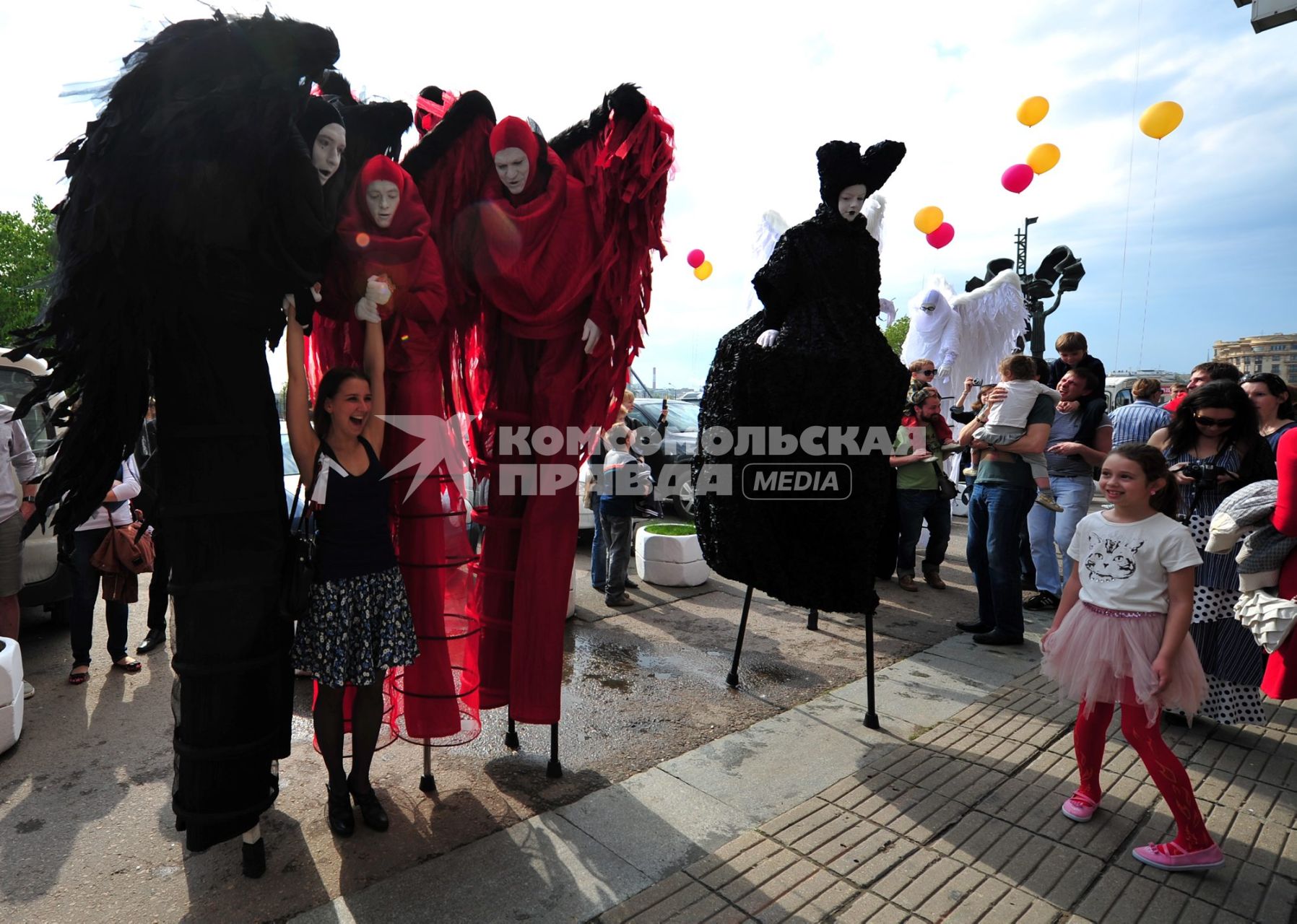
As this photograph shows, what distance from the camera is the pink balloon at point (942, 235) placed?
10375 mm

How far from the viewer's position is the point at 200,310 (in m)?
2.11

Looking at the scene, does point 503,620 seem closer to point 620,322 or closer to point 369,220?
point 620,322

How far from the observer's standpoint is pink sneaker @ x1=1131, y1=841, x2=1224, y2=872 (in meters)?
2.42

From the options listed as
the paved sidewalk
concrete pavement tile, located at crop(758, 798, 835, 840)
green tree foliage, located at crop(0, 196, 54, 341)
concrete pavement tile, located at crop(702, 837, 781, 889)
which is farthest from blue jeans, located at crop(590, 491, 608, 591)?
green tree foliage, located at crop(0, 196, 54, 341)

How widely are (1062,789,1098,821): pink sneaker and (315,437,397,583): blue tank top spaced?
2.65 meters

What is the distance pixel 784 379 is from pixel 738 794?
1779 mm

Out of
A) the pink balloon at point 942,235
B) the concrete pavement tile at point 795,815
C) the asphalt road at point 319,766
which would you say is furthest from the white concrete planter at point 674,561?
the pink balloon at point 942,235

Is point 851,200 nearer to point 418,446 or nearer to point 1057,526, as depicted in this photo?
point 418,446

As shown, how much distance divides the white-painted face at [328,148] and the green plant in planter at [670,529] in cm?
439

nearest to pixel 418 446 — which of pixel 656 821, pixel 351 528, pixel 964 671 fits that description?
pixel 351 528

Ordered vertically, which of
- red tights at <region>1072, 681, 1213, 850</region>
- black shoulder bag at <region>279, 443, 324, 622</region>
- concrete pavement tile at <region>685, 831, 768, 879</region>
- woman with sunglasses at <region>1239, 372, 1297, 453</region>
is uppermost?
woman with sunglasses at <region>1239, 372, 1297, 453</region>

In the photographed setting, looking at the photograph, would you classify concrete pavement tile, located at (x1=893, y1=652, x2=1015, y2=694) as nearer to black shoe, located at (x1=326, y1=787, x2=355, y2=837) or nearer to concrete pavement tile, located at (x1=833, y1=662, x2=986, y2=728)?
concrete pavement tile, located at (x1=833, y1=662, x2=986, y2=728)

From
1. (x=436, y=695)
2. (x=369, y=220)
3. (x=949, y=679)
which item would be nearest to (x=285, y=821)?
(x=436, y=695)

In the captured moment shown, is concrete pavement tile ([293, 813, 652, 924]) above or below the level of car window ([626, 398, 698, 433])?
below
